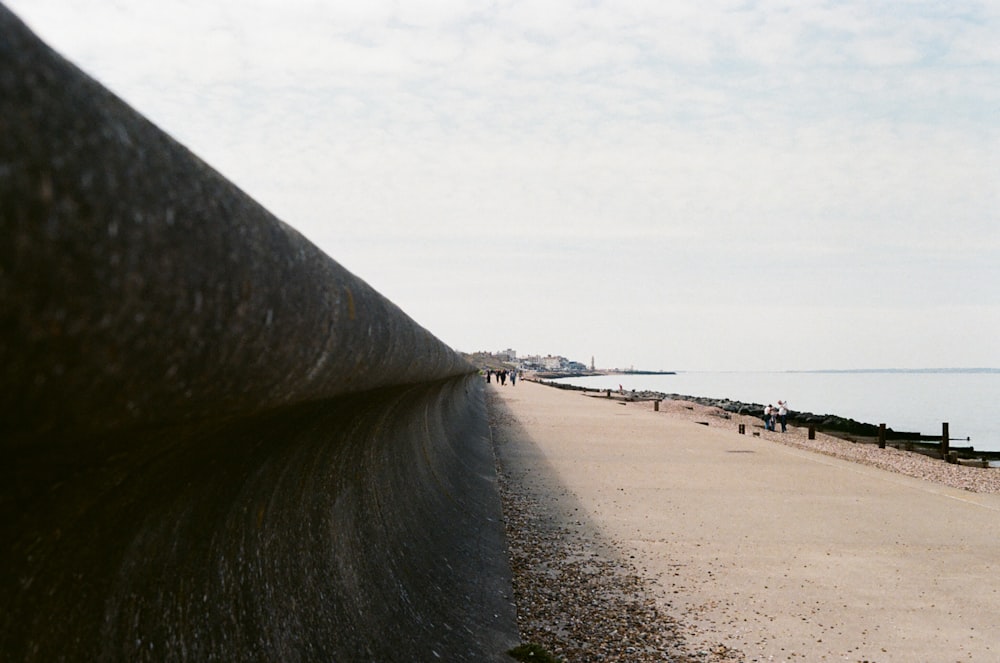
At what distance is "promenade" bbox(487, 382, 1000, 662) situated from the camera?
503cm

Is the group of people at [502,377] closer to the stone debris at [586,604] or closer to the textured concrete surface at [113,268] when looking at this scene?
the stone debris at [586,604]

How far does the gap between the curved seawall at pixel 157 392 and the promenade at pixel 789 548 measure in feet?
10.3

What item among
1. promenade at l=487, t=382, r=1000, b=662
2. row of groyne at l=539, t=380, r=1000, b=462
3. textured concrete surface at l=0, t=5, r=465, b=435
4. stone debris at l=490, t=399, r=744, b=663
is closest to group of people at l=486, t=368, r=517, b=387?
row of groyne at l=539, t=380, r=1000, b=462

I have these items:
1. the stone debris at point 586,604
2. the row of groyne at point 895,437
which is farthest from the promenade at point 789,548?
the row of groyne at point 895,437

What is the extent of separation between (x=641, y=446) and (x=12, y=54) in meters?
17.1

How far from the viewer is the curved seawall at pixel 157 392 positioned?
0.68 m

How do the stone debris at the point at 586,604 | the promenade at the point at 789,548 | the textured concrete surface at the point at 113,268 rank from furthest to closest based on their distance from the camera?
1. the promenade at the point at 789,548
2. the stone debris at the point at 586,604
3. the textured concrete surface at the point at 113,268

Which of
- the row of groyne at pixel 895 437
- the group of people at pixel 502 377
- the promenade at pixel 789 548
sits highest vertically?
the group of people at pixel 502 377

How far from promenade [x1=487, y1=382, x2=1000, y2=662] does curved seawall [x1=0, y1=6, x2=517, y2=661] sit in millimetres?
3154

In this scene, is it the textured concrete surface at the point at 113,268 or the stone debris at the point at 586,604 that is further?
the stone debris at the point at 586,604

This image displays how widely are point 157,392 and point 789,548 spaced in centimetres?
756

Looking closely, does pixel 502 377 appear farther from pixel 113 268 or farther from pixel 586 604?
pixel 113 268

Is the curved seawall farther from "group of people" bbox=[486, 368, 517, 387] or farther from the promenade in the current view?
"group of people" bbox=[486, 368, 517, 387]

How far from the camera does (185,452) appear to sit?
147 cm
